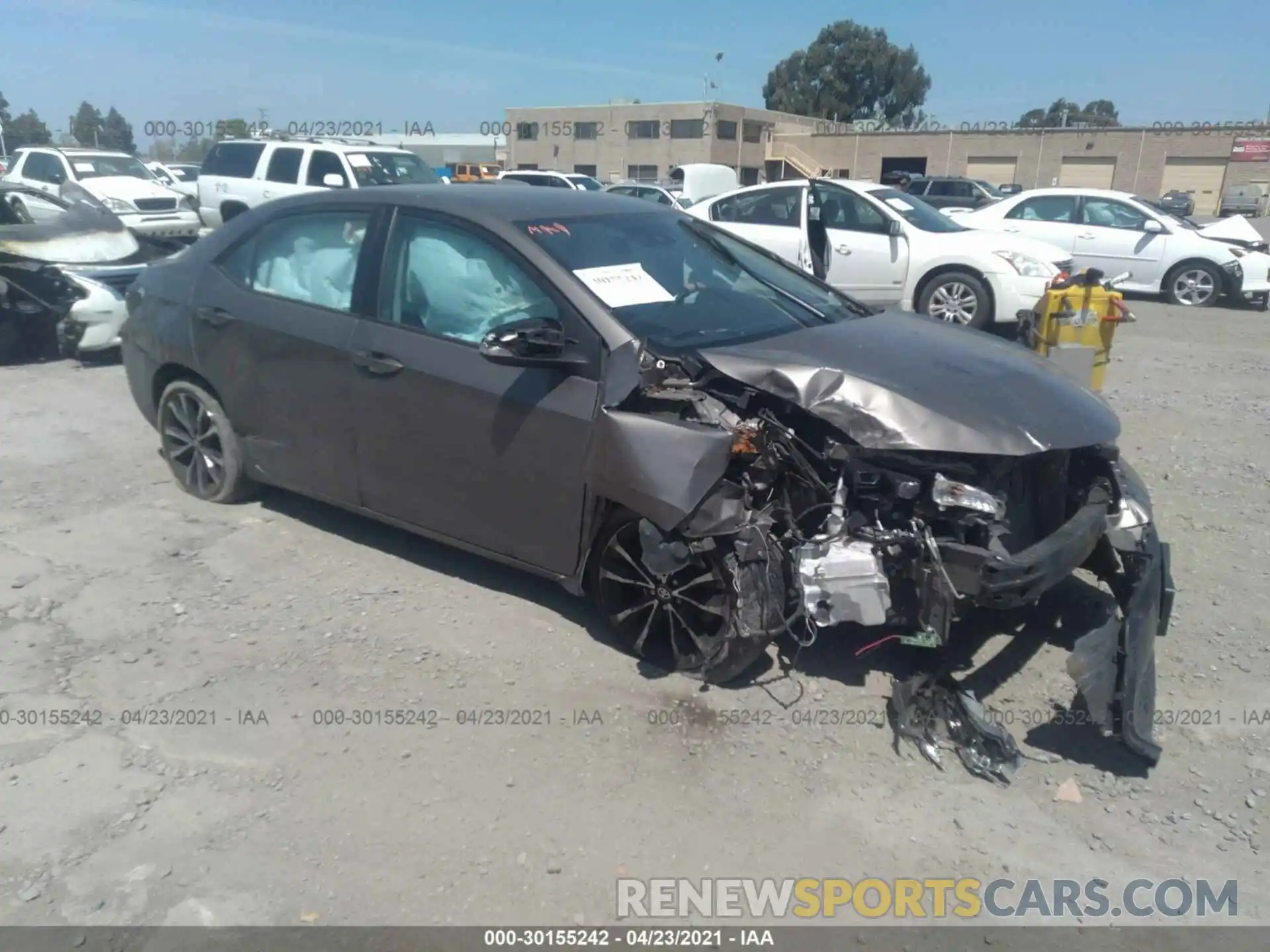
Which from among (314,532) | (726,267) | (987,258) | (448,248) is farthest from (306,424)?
(987,258)

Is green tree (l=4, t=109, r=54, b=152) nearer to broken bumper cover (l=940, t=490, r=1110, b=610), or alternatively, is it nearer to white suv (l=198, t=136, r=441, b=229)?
white suv (l=198, t=136, r=441, b=229)

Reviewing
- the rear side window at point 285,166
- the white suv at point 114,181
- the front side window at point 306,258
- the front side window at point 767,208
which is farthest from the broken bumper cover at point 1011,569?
the white suv at point 114,181

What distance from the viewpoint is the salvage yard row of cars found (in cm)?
331

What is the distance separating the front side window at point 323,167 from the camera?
575 inches

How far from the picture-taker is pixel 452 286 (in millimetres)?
4090

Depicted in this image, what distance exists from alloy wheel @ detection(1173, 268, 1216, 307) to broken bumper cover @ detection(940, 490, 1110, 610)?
12764mm

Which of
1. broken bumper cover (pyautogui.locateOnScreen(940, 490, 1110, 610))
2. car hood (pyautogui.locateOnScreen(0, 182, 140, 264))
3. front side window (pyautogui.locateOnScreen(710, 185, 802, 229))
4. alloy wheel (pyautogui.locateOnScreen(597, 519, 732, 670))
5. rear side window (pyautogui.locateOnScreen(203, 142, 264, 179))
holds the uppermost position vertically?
rear side window (pyautogui.locateOnScreen(203, 142, 264, 179))

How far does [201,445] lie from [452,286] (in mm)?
2057

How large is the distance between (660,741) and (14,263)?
792cm

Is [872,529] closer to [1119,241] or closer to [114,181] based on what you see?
[1119,241]

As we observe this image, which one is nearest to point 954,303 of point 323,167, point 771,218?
point 771,218

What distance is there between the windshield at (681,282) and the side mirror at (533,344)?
0.84 ft

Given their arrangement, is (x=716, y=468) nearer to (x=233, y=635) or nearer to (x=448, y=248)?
(x=448, y=248)

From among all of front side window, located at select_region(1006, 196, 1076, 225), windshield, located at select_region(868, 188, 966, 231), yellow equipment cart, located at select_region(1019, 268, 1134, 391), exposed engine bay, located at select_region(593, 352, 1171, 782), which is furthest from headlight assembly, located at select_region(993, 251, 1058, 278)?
exposed engine bay, located at select_region(593, 352, 1171, 782)
